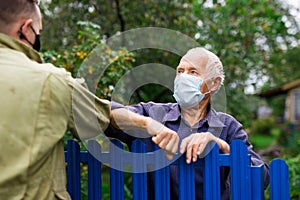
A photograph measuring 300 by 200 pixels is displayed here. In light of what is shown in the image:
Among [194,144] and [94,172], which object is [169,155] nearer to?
[194,144]

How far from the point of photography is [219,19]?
26.0 ft

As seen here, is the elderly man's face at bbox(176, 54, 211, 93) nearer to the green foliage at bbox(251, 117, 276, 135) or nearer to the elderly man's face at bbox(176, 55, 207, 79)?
the elderly man's face at bbox(176, 55, 207, 79)

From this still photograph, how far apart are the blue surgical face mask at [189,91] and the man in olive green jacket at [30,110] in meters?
0.93

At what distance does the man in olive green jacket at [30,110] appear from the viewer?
1.68 meters

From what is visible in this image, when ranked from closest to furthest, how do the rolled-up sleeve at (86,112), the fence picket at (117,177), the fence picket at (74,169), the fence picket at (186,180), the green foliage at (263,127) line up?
1. the rolled-up sleeve at (86,112)
2. the fence picket at (186,180)
3. the fence picket at (117,177)
4. the fence picket at (74,169)
5. the green foliage at (263,127)

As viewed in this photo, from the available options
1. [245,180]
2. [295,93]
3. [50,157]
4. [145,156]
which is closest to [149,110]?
[145,156]

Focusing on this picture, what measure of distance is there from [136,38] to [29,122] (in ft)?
19.4

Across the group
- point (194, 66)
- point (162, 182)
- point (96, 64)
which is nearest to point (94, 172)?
point (162, 182)

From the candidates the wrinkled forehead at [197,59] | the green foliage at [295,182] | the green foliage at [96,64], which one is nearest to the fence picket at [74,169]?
Result: the wrinkled forehead at [197,59]

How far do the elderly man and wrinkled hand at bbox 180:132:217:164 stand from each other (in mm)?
304

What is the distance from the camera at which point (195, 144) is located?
2217 mm

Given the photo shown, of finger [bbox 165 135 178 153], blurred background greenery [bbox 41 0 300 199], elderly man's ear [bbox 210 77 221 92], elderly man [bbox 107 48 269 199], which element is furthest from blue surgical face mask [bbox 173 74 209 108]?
blurred background greenery [bbox 41 0 300 199]

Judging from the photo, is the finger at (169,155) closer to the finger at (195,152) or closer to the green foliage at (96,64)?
the finger at (195,152)

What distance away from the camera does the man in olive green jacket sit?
66.0 inches
